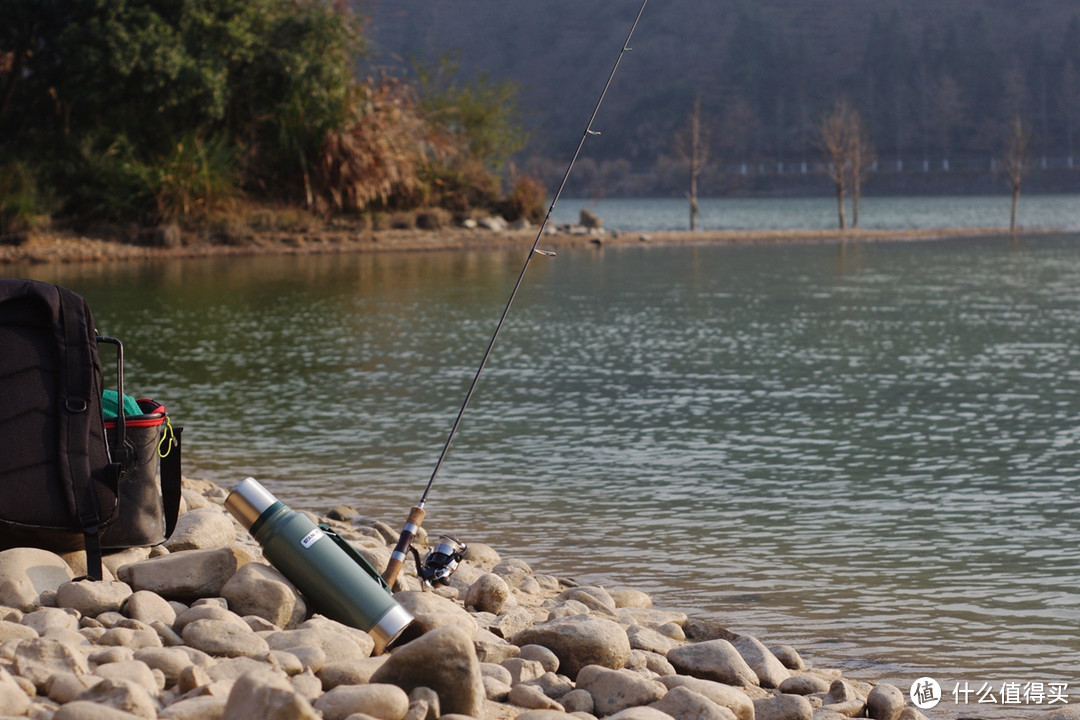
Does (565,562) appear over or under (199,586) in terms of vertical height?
under

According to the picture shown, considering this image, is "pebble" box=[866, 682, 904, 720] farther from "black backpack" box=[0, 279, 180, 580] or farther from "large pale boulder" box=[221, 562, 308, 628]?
"black backpack" box=[0, 279, 180, 580]

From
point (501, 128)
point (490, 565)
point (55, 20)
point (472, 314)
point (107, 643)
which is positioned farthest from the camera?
point (501, 128)

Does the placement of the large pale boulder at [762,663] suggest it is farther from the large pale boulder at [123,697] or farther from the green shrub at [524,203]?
the green shrub at [524,203]

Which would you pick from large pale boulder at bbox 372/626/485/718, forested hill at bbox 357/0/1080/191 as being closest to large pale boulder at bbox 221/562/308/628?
large pale boulder at bbox 372/626/485/718

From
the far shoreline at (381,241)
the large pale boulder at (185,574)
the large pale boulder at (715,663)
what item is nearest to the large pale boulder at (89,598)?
the large pale boulder at (185,574)

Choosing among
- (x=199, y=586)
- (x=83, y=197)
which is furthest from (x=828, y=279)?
(x=199, y=586)

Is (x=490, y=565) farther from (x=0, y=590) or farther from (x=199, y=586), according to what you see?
(x=0, y=590)

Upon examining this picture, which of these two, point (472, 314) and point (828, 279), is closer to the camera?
point (472, 314)

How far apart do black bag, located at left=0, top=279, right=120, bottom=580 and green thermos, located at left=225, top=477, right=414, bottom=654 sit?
48 cm

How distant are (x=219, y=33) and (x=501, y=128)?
1196 cm

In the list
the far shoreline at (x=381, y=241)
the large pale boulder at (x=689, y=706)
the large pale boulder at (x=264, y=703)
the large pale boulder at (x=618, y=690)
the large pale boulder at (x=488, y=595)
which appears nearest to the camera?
the large pale boulder at (x=264, y=703)

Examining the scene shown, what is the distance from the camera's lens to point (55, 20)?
96.9 feet

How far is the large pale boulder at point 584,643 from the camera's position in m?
4.36

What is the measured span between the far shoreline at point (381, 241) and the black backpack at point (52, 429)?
75.4 feet
